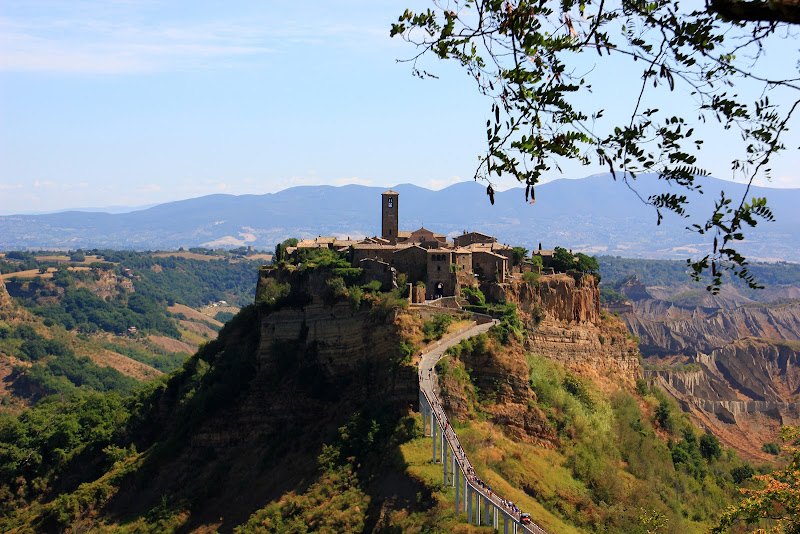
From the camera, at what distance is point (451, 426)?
119 feet

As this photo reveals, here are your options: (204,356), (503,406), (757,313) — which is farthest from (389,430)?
(757,313)

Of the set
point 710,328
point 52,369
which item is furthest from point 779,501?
point 710,328

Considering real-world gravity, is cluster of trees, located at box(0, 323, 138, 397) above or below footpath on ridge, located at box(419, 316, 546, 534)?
below

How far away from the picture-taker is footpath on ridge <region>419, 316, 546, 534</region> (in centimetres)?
2772

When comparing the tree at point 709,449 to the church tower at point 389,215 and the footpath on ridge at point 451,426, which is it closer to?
the footpath on ridge at point 451,426

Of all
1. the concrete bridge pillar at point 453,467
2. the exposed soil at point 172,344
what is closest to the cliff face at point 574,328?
the concrete bridge pillar at point 453,467

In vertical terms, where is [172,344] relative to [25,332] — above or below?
below

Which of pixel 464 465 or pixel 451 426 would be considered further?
pixel 451 426

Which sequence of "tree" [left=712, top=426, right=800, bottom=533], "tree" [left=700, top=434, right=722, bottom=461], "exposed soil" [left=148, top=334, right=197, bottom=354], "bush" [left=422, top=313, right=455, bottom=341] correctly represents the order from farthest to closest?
"exposed soil" [left=148, top=334, right=197, bottom=354] < "tree" [left=700, top=434, right=722, bottom=461] < "bush" [left=422, top=313, right=455, bottom=341] < "tree" [left=712, top=426, right=800, bottom=533]

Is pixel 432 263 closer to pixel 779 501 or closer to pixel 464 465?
pixel 464 465

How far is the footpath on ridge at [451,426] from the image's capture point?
27719 mm

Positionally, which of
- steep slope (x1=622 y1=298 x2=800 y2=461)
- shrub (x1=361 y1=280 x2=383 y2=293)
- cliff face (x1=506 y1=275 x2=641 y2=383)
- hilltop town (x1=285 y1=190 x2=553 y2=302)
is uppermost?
hilltop town (x1=285 y1=190 x2=553 y2=302)

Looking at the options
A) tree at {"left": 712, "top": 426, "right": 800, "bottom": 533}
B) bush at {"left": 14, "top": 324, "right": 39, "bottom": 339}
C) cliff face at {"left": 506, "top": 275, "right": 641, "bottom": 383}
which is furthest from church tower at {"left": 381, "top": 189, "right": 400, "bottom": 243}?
bush at {"left": 14, "top": 324, "right": 39, "bottom": 339}

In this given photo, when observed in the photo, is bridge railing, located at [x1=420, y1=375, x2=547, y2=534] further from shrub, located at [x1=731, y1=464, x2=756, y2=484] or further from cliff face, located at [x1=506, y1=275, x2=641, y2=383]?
shrub, located at [x1=731, y1=464, x2=756, y2=484]
